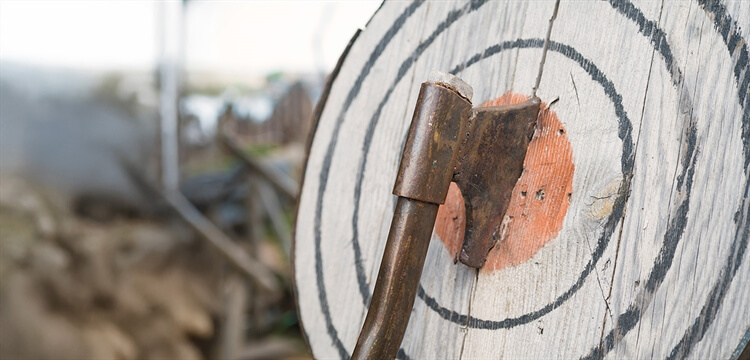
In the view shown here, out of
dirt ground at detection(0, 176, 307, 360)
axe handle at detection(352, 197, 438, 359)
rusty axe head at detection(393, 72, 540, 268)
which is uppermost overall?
rusty axe head at detection(393, 72, 540, 268)

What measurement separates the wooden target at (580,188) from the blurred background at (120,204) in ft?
4.23

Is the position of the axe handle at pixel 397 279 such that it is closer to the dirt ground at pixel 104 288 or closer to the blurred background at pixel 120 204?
the blurred background at pixel 120 204

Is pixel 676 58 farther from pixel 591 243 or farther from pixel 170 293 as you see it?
pixel 170 293

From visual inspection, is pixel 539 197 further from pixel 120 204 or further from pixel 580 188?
pixel 120 204

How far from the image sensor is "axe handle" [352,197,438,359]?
0.55 meters

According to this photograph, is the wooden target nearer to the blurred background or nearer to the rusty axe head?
the rusty axe head

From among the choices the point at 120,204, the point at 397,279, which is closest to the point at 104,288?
the point at 120,204

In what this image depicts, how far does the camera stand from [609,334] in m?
0.57

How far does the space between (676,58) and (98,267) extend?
9.36 ft

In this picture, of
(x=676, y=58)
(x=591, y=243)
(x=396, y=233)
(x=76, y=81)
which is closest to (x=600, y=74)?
(x=676, y=58)

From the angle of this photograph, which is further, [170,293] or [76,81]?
[170,293]

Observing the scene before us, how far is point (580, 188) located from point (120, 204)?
308 centimetres

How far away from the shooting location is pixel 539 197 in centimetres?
65

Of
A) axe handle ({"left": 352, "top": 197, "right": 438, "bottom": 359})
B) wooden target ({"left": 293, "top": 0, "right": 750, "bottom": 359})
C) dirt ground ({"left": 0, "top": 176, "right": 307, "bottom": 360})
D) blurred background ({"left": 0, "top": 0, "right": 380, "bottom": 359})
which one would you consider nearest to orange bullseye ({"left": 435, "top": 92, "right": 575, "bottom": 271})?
wooden target ({"left": 293, "top": 0, "right": 750, "bottom": 359})
